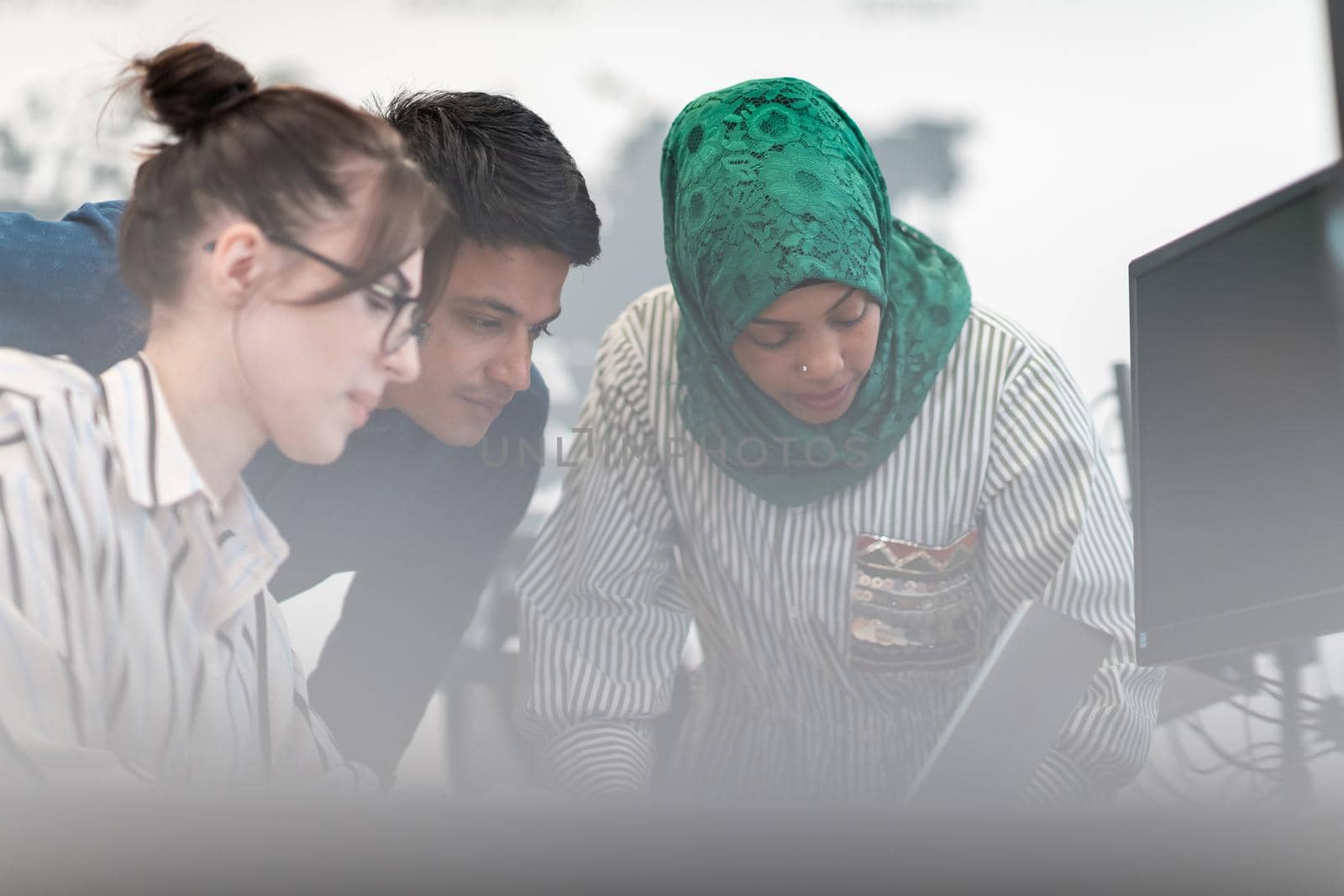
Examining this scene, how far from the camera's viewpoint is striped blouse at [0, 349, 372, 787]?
72 cm

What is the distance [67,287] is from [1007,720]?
0.82 meters

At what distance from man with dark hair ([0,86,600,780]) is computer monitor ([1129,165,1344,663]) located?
19.2 inches

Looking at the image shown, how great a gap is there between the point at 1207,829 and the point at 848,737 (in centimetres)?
63

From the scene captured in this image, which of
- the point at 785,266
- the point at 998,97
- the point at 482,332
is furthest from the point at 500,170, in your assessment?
the point at 998,97

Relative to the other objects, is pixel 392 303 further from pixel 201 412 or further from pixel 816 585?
pixel 816 585

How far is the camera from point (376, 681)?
1.15 metres

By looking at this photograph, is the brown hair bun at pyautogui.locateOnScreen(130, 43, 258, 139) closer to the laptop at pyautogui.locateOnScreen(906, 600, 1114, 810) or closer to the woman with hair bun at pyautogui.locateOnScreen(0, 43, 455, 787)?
the woman with hair bun at pyautogui.locateOnScreen(0, 43, 455, 787)

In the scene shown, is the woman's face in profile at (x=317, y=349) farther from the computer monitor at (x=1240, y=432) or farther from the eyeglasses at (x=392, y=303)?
the computer monitor at (x=1240, y=432)

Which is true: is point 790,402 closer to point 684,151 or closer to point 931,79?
point 684,151

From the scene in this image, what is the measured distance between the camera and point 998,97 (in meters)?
1.24

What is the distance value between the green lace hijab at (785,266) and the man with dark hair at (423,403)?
11 centimetres

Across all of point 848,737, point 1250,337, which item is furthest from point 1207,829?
point 848,737

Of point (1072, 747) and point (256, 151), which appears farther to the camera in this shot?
point (1072, 747)

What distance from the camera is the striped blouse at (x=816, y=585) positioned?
1042 mm
